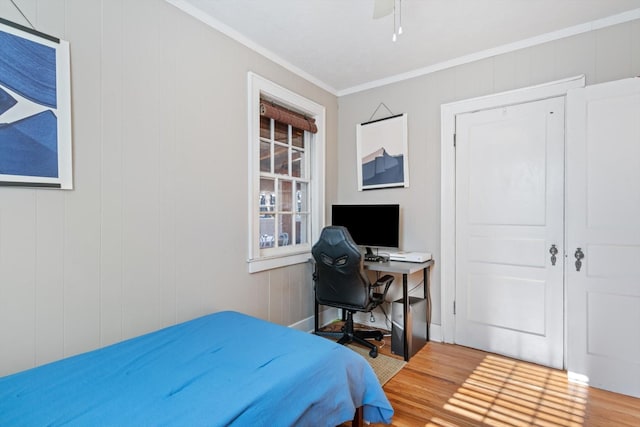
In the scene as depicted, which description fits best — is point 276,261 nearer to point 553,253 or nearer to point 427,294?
point 427,294

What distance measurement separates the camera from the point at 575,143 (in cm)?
234

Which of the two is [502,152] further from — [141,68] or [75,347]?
[75,347]

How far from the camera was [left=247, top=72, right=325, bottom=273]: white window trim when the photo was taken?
2.65m

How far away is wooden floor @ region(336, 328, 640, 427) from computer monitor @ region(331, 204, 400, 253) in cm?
111

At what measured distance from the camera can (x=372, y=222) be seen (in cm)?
322

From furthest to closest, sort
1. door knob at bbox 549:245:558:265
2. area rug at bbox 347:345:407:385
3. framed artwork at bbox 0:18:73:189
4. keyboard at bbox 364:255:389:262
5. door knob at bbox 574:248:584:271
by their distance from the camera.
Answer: keyboard at bbox 364:255:389:262, door knob at bbox 549:245:558:265, area rug at bbox 347:345:407:385, door knob at bbox 574:248:584:271, framed artwork at bbox 0:18:73:189

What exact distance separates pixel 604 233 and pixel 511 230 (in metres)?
0.61

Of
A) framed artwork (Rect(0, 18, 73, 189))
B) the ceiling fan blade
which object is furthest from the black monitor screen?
framed artwork (Rect(0, 18, 73, 189))

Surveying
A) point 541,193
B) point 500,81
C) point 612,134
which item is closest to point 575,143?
point 612,134

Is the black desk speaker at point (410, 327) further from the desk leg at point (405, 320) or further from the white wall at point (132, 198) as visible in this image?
the white wall at point (132, 198)

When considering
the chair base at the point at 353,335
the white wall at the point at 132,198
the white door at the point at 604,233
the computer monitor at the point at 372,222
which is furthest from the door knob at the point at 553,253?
the white wall at the point at 132,198

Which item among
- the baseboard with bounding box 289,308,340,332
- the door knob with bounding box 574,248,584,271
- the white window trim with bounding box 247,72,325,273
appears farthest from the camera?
the baseboard with bounding box 289,308,340,332

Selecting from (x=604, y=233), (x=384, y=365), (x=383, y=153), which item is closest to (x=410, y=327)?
(x=384, y=365)

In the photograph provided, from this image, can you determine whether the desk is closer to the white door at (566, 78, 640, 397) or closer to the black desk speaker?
the black desk speaker
